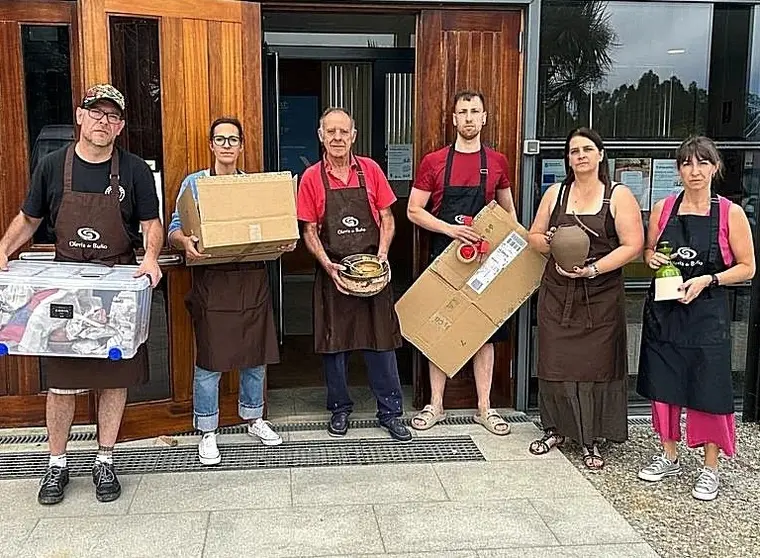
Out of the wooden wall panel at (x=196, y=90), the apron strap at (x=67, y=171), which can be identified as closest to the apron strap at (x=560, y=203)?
the wooden wall panel at (x=196, y=90)

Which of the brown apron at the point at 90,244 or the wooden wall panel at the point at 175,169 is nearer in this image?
the brown apron at the point at 90,244

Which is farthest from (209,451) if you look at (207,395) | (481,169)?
(481,169)

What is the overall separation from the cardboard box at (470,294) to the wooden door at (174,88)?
3.75 ft

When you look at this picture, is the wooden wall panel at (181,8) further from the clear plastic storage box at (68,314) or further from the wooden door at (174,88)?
the clear plastic storage box at (68,314)

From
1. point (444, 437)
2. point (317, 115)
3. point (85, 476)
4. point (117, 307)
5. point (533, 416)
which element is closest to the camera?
point (117, 307)

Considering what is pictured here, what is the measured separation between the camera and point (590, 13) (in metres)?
4.45

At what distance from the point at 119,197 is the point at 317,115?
158 inches

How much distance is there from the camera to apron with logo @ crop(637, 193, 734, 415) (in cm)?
353

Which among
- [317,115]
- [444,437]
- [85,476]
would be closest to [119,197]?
[85,476]

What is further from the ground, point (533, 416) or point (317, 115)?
point (317, 115)

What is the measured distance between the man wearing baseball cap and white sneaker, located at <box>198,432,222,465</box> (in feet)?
1.55

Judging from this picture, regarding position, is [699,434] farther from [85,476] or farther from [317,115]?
[317,115]

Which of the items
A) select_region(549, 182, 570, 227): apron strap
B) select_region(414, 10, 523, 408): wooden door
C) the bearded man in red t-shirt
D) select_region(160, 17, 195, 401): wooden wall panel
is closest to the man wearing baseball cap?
select_region(160, 17, 195, 401): wooden wall panel

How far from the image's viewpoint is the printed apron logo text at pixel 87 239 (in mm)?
3469
